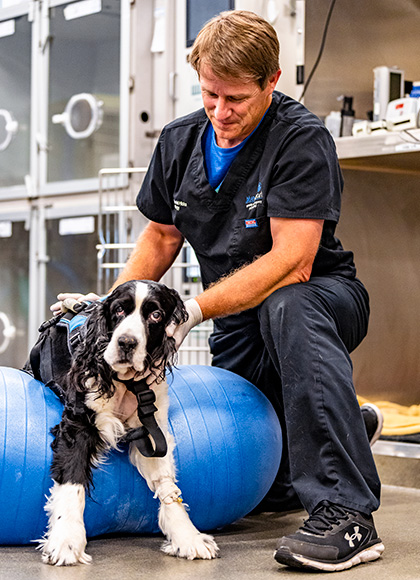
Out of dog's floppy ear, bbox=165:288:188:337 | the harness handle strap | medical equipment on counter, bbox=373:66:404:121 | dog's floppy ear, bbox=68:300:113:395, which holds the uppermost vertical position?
medical equipment on counter, bbox=373:66:404:121

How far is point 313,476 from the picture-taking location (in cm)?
177

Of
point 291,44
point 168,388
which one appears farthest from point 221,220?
point 291,44

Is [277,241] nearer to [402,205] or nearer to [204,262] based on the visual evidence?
[204,262]

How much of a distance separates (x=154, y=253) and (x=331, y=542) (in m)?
1.01

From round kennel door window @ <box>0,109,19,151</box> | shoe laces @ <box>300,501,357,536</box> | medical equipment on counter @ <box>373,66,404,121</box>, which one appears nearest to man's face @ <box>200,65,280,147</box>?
shoe laces @ <box>300,501,357,536</box>

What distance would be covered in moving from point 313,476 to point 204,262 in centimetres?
74

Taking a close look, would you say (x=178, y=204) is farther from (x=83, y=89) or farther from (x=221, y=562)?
(x=83, y=89)

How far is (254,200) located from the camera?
2098 millimetres

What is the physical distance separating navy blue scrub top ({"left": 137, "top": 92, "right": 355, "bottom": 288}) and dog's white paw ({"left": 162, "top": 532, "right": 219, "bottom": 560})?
28.7 inches

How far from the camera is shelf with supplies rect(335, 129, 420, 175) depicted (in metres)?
2.79

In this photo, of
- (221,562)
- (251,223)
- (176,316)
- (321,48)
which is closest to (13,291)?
(321,48)

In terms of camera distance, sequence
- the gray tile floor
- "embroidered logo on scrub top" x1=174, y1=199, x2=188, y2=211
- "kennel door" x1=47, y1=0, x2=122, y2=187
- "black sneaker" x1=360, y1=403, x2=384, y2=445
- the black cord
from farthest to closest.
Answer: "kennel door" x1=47, y1=0, x2=122, y2=187, the black cord, "black sneaker" x1=360, y1=403, x2=384, y2=445, "embroidered logo on scrub top" x1=174, y1=199, x2=188, y2=211, the gray tile floor

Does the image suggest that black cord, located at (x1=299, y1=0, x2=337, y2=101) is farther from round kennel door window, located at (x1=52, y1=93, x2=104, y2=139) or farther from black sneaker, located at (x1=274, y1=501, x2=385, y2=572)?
black sneaker, located at (x1=274, y1=501, x2=385, y2=572)

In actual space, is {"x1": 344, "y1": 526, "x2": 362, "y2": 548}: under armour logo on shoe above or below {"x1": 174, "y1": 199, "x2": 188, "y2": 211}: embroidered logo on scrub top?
below
